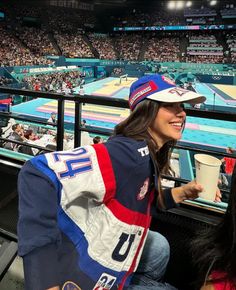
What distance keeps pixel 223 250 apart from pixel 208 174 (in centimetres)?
36

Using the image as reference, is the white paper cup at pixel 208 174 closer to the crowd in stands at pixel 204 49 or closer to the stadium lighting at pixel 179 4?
the crowd in stands at pixel 204 49

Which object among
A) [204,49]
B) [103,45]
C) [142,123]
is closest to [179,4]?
[204,49]

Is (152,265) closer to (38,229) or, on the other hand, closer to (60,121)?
(38,229)

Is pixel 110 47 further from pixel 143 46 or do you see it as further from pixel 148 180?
pixel 148 180

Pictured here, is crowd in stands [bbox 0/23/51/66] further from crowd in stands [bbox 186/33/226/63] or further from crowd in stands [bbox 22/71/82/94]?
crowd in stands [bbox 186/33/226/63]

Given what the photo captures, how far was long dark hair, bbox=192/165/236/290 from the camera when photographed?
3.01 feet

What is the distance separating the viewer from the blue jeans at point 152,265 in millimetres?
1464

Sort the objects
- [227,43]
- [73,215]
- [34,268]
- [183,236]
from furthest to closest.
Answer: [227,43] → [183,236] → [73,215] → [34,268]

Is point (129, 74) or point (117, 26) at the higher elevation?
point (117, 26)

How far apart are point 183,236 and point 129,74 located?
23444 mm

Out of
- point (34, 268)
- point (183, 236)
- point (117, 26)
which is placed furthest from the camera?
point (117, 26)

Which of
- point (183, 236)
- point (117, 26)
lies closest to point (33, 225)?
point (183, 236)

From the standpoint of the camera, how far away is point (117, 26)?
3784 cm

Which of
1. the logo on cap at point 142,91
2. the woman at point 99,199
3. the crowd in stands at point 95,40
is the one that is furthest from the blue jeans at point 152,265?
the crowd in stands at point 95,40
